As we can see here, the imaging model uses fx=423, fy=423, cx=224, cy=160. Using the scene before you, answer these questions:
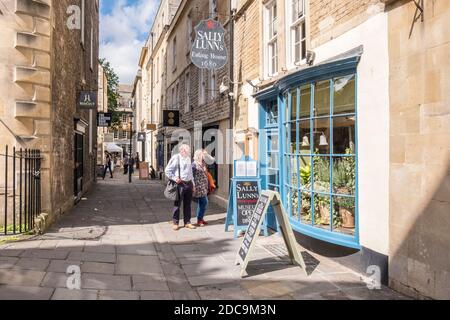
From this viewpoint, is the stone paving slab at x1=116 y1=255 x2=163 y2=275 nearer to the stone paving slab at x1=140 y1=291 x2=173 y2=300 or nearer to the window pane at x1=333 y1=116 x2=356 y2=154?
the stone paving slab at x1=140 y1=291 x2=173 y2=300

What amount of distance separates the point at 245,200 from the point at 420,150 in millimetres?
3787

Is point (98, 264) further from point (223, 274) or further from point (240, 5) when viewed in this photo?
point (240, 5)

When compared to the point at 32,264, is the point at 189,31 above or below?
above

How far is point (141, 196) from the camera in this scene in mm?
15023

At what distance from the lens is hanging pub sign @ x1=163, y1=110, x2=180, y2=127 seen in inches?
711

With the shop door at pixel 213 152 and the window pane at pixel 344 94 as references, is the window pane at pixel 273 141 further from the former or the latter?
the shop door at pixel 213 152

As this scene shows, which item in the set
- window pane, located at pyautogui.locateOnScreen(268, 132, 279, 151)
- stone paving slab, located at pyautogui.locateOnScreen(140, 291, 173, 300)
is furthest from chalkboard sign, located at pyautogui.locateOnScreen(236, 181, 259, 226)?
stone paving slab, located at pyautogui.locateOnScreen(140, 291, 173, 300)

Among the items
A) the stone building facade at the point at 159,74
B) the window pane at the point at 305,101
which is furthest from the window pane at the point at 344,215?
the stone building facade at the point at 159,74

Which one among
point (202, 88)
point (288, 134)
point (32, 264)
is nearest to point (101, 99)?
point (202, 88)

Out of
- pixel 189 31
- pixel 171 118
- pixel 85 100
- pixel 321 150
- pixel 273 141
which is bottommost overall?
pixel 321 150

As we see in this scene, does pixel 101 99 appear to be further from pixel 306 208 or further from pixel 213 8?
pixel 306 208

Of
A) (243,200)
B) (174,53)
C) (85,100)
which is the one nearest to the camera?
Answer: (243,200)

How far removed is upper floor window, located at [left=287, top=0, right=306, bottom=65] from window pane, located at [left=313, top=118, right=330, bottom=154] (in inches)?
64.5

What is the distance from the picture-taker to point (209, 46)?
9945mm
